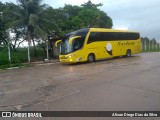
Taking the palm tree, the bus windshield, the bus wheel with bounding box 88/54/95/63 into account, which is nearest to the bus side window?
the bus windshield

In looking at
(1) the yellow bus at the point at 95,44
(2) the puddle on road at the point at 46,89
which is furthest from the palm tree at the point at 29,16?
(2) the puddle on road at the point at 46,89

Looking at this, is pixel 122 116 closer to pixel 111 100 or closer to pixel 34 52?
pixel 111 100

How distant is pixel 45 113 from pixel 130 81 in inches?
202

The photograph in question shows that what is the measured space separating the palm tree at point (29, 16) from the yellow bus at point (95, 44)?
13.1 feet

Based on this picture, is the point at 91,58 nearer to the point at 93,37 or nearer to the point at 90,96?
the point at 93,37

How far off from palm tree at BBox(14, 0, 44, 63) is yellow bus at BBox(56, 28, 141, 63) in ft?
13.1

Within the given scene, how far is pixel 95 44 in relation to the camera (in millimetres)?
21719

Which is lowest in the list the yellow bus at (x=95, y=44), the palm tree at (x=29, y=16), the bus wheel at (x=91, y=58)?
the bus wheel at (x=91, y=58)

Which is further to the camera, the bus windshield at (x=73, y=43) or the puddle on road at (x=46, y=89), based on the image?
the bus windshield at (x=73, y=43)

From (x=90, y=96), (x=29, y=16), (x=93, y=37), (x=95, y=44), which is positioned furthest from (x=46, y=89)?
(x=29, y=16)

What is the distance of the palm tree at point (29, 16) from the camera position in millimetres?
23891

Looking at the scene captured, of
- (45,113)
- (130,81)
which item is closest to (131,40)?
(130,81)

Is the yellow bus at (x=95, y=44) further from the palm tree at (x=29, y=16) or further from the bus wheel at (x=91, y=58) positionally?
the palm tree at (x=29, y=16)

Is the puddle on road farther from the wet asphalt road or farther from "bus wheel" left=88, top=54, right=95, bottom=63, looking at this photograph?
"bus wheel" left=88, top=54, right=95, bottom=63
